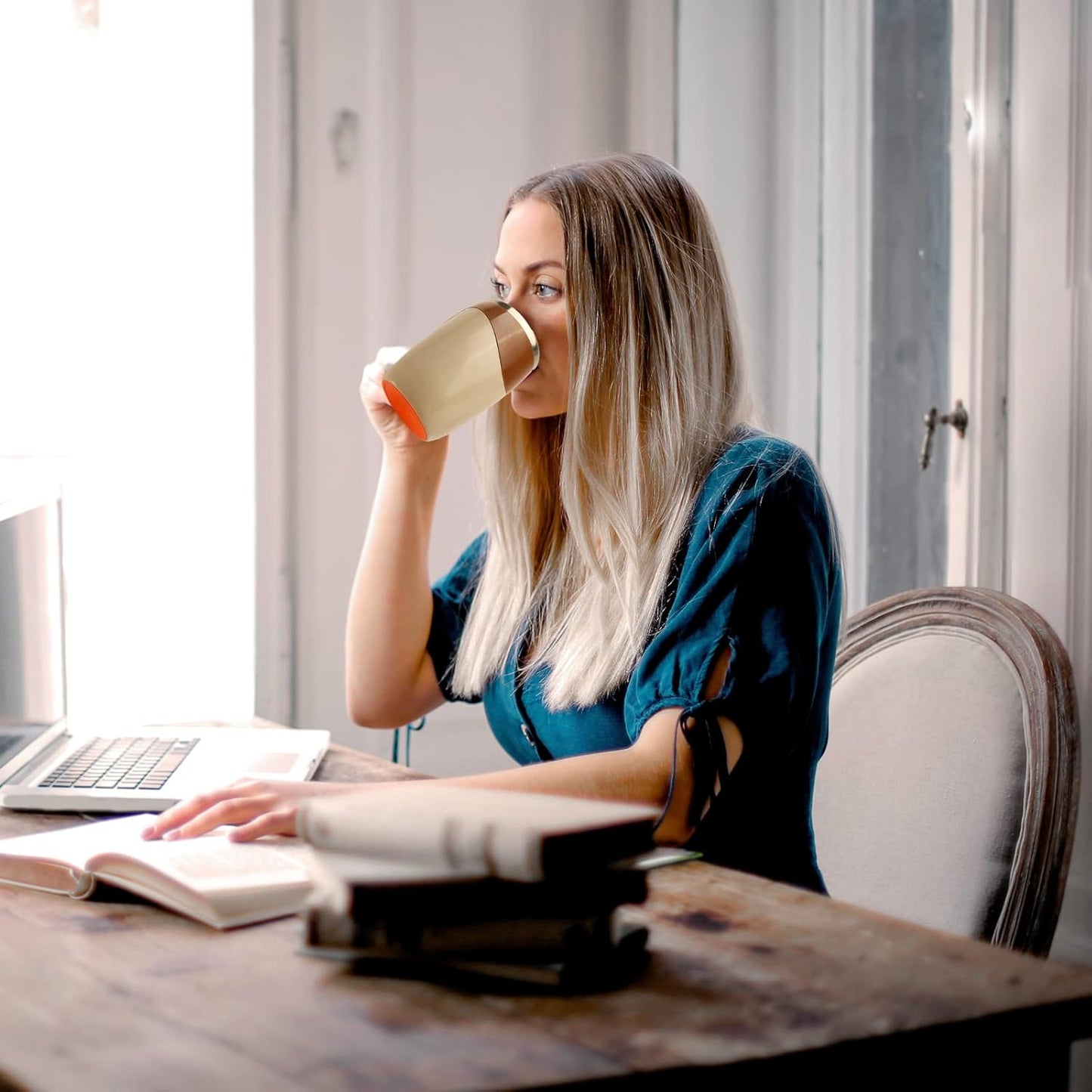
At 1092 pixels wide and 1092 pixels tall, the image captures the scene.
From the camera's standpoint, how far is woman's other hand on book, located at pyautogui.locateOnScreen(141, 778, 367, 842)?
103 cm

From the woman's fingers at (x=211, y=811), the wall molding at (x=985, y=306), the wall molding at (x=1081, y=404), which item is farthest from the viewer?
the wall molding at (x=985, y=306)

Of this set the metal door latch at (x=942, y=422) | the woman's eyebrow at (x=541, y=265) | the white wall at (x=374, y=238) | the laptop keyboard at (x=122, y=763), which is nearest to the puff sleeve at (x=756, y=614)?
the woman's eyebrow at (x=541, y=265)

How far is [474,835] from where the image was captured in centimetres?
73

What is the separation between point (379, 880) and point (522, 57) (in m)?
2.01

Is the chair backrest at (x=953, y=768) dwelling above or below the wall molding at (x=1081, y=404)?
below

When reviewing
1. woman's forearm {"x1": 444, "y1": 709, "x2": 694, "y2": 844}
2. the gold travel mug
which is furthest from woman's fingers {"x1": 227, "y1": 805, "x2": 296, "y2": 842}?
the gold travel mug

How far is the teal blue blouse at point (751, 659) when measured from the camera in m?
1.16

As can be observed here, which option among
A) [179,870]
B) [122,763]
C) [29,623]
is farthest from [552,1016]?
[29,623]

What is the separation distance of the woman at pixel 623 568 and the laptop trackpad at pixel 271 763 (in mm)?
205

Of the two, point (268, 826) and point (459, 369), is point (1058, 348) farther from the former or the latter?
point (268, 826)

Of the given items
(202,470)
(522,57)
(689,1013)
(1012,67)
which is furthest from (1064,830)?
(522,57)

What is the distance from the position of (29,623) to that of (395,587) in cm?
44

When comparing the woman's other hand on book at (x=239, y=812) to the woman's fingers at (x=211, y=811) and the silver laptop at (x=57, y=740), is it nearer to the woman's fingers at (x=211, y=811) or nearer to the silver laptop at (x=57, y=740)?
the woman's fingers at (x=211, y=811)

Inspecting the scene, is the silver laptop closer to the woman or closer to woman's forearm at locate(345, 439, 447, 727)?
woman's forearm at locate(345, 439, 447, 727)
